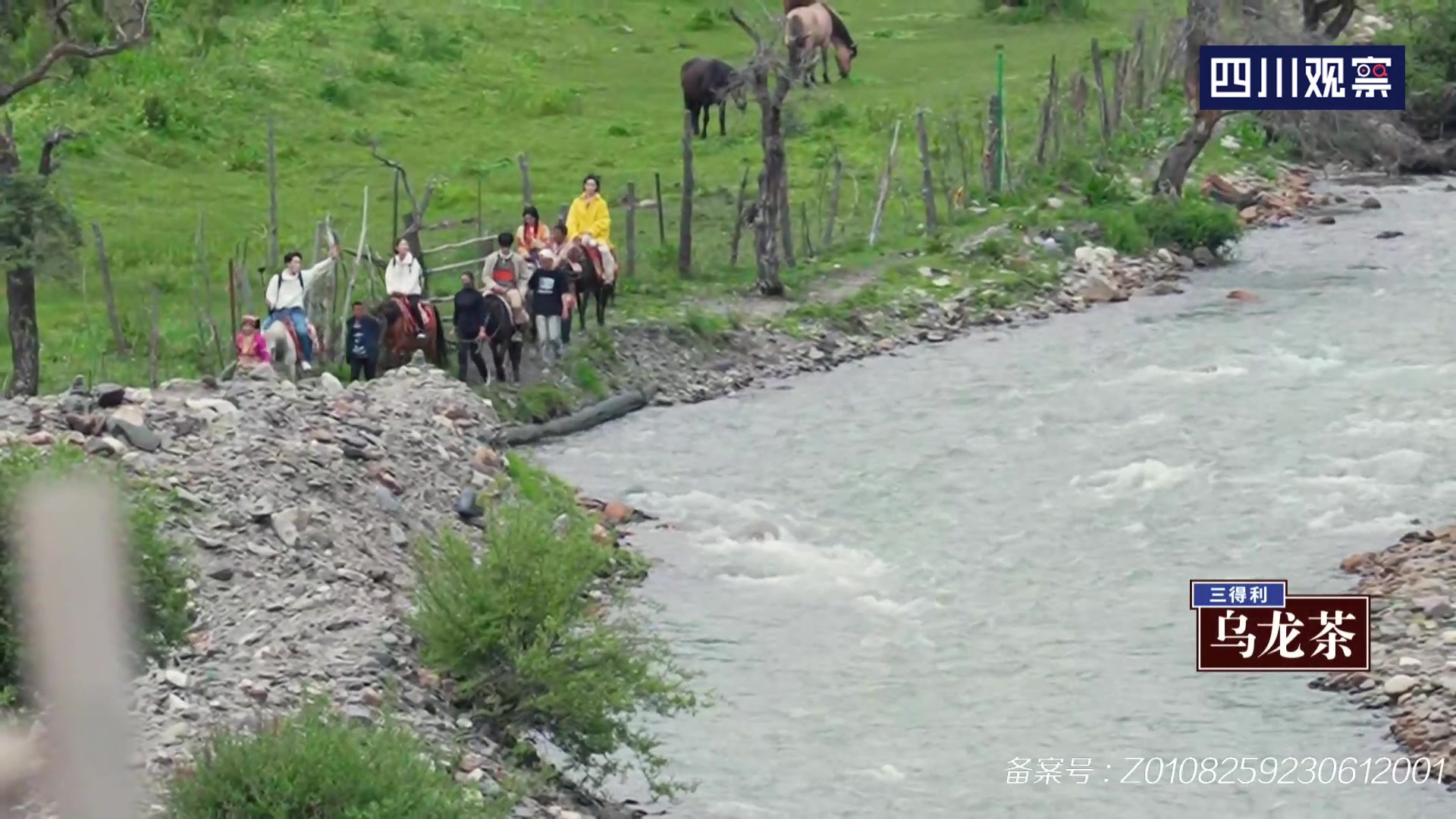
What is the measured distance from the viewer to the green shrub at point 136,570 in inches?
377

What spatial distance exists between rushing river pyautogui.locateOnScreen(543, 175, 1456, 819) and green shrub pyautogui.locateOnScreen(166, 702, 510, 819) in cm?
251

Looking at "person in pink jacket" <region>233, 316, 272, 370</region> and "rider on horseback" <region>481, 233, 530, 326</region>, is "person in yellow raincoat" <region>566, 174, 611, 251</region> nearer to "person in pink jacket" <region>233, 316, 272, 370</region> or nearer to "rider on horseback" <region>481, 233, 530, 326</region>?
"rider on horseback" <region>481, 233, 530, 326</region>

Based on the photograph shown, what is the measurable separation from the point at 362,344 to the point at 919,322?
6.64 m

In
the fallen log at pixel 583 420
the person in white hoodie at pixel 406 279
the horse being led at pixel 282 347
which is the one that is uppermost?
the person in white hoodie at pixel 406 279

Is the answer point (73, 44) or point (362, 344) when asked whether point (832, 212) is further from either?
point (73, 44)

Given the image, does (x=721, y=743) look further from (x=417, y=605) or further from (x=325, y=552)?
(x=325, y=552)

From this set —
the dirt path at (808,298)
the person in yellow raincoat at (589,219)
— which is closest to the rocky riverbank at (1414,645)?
the person in yellow raincoat at (589,219)

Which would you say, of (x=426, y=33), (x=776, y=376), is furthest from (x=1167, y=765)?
(x=426, y=33)

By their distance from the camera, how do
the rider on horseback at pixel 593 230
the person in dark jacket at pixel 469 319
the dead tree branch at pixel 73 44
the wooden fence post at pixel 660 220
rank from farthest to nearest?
the wooden fence post at pixel 660 220
the rider on horseback at pixel 593 230
the person in dark jacket at pixel 469 319
the dead tree branch at pixel 73 44

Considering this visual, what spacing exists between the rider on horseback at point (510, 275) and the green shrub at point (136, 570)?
695 centimetres

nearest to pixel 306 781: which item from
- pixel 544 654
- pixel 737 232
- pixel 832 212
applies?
pixel 544 654

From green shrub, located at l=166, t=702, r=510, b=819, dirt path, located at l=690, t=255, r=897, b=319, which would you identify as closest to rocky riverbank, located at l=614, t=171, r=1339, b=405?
dirt path, located at l=690, t=255, r=897, b=319

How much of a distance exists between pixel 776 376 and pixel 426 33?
13672 millimetres

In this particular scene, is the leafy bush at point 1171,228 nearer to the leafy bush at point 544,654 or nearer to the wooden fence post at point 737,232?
the wooden fence post at point 737,232
